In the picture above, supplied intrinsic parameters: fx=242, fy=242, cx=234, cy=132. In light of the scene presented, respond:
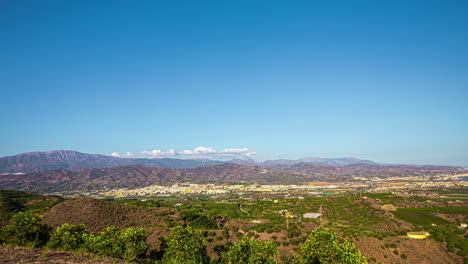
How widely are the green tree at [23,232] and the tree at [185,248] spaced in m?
21.1

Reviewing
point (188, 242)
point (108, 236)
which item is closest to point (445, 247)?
point (188, 242)

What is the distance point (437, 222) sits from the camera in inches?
3031

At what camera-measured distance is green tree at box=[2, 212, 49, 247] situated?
1423 inches

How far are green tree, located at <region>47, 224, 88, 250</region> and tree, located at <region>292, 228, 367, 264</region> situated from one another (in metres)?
33.7

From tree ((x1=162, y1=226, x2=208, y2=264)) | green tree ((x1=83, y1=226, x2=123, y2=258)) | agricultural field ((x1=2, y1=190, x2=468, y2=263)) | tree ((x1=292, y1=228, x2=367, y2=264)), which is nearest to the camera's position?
tree ((x1=292, y1=228, x2=367, y2=264))

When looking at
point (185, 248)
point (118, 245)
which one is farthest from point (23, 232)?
point (185, 248)

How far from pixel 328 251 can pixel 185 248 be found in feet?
61.8

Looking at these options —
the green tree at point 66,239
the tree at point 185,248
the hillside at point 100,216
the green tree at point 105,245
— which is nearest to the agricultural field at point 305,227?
the hillside at point 100,216

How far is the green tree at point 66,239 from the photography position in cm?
3734

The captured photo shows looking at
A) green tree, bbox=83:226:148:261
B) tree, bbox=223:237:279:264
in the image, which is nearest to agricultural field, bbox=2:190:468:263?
tree, bbox=223:237:279:264

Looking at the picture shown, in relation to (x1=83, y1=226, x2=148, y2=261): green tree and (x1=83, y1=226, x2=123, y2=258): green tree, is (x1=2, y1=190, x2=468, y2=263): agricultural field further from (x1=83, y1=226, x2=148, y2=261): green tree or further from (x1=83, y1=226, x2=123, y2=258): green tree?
(x1=83, y1=226, x2=123, y2=258): green tree

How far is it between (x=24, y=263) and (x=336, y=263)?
33.3m

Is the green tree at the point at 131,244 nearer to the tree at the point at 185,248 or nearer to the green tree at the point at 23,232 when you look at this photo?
the tree at the point at 185,248

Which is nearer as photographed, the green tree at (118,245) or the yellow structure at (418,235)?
the green tree at (118,245)
